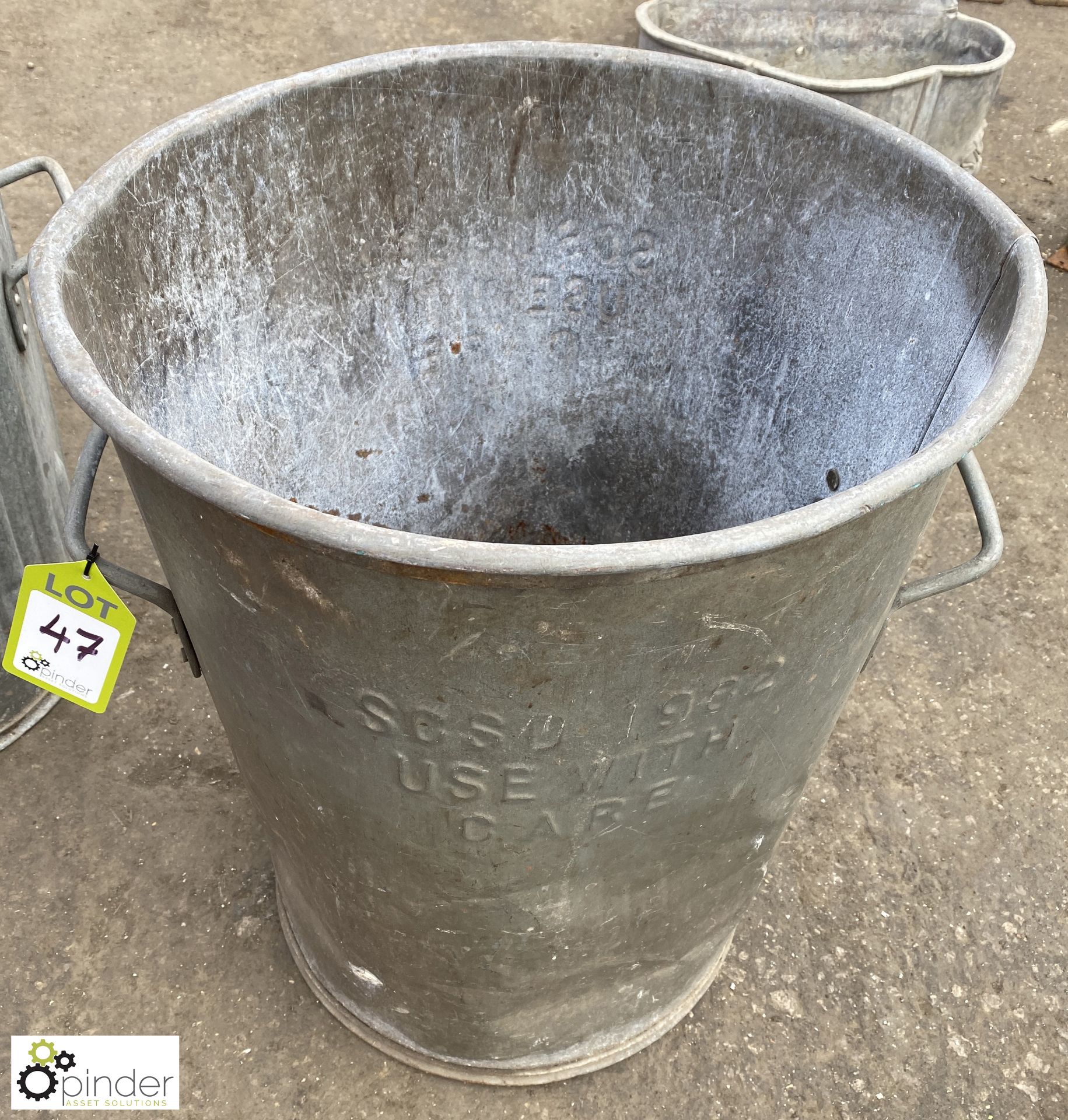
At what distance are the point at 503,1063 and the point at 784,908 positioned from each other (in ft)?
1.90

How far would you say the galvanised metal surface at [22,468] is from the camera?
68.7 inches

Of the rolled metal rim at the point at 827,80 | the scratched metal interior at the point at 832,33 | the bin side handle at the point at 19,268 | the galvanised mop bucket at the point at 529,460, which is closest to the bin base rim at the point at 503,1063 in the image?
the galvanised mop bucket at the point at 529,460

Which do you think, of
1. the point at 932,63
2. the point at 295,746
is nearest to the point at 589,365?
the point at 295,746

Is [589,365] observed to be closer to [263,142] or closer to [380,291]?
[380,291]

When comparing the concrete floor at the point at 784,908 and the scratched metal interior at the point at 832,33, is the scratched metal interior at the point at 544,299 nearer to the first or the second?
the concrete floor at the point at 784,908

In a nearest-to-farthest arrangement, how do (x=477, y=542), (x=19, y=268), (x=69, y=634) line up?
1. (x=477, y=542)
2. (x=69, y=634)
3. (x=19, y=268)

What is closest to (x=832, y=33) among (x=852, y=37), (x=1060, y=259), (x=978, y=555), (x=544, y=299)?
(x=852, y=37)

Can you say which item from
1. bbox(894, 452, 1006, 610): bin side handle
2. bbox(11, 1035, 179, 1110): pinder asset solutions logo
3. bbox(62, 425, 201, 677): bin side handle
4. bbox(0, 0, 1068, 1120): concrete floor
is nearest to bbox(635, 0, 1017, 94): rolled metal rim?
bbox(0, 0, 1068, 1120): concrete floor

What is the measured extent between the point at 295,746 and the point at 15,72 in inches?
148

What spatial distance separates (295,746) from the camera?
111cm

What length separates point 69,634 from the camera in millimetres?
1265

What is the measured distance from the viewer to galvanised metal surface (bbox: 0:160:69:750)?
1.74m

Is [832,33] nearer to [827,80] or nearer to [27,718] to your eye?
[827,80]

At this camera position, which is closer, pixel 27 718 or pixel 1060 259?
pixel 27 718
